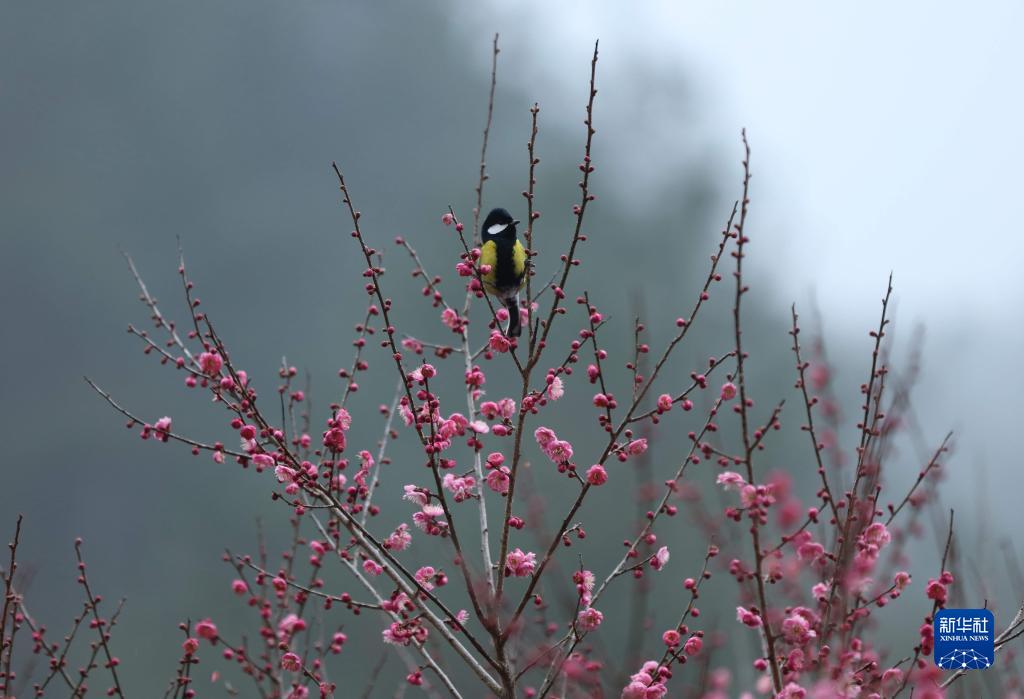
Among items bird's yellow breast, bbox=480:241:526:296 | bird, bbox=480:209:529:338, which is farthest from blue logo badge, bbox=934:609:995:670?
bird's yellow breast, bbox=480:241:526:296

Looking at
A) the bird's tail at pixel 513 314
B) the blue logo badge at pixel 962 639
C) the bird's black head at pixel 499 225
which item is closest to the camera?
the blue logo badge at pixel 962 639

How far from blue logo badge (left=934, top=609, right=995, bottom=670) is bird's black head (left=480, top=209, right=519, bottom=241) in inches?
136

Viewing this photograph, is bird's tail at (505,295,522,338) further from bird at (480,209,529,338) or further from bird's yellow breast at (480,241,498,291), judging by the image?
bird's yellow breast at (480,241,498,291)

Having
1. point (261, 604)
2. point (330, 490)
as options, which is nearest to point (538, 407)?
point (330, 490)

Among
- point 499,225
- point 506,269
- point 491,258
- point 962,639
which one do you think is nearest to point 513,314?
point 506,269

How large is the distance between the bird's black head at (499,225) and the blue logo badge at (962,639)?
345 centimetres

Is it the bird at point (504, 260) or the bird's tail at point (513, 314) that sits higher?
the bird at point (504, 260)

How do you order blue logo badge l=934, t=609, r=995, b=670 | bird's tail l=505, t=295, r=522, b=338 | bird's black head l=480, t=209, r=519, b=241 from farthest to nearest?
bird's black head l=480, t=209, r=519, b=241 < bird's tail l=505, t=295, r=522, b=338 < blue logo badge l=934, t=609, r=995, b=670

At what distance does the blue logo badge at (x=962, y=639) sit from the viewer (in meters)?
3.21

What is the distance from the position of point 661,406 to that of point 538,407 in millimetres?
582

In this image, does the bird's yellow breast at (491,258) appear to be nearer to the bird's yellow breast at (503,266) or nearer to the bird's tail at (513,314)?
the bird's yellow breast at (503,266)

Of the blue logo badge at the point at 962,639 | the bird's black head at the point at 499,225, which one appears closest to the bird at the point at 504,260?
the bird's black head at the point at 499,225

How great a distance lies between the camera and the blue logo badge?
321 cm

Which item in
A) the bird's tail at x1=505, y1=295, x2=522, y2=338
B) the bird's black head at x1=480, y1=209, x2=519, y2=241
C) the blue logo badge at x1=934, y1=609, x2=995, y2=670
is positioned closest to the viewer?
the blue logo badge at x1=934, y1=609, x2=995, y2=670
